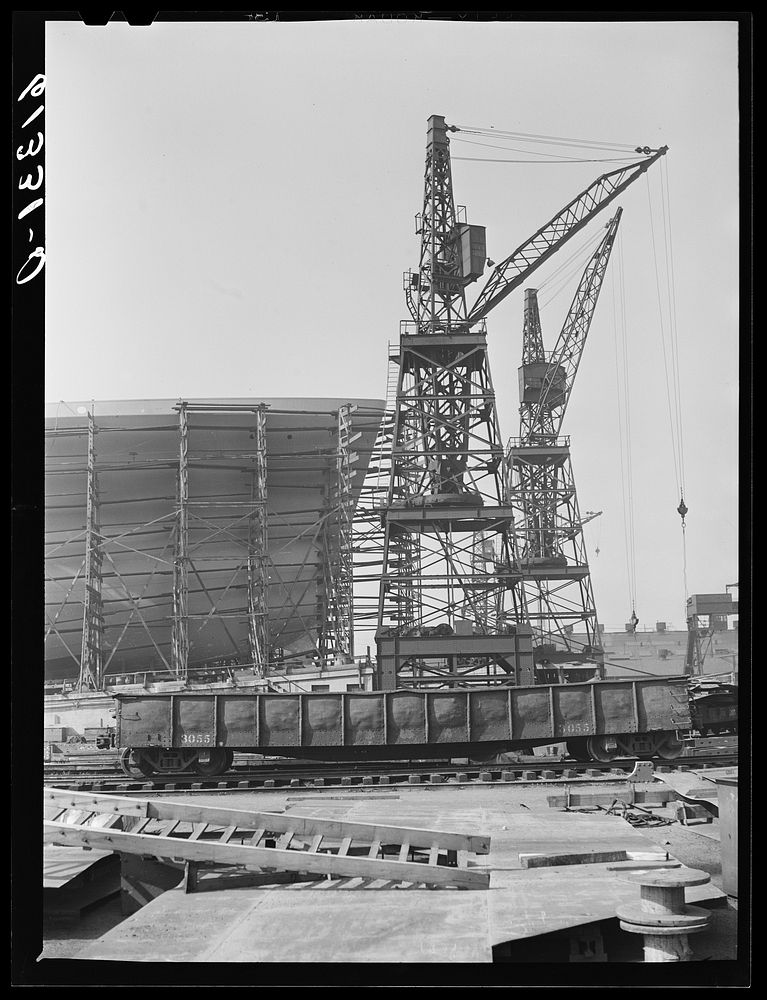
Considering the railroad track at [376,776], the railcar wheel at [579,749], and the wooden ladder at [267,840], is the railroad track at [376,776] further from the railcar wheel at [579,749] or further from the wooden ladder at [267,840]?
the wooden ladder at [267,840]

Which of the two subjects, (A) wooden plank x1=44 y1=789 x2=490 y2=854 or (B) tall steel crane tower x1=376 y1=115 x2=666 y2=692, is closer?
(A) wooden plank x1=44 y1=789 x2=490 y2=854

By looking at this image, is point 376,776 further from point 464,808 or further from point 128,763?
point 128,763

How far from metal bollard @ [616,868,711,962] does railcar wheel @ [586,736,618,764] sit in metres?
13.6

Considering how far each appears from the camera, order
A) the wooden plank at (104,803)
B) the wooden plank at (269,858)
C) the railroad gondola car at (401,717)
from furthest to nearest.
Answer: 1. the railroad gondola car at (401,717)
2. the wooden plank at (104,803)
3. the wooden plank at (269,858)

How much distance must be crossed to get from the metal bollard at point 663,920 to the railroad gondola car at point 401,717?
13.0 metres

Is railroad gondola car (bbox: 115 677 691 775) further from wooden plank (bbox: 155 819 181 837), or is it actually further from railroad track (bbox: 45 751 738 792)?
wooden plank (bbox: 155 819 181 837)

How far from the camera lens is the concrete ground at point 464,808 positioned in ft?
27.0

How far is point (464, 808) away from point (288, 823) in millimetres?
4734

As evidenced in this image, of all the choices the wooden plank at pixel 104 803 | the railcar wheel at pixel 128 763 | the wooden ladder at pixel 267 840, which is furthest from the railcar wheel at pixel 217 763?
the wooden plank at pixel 104 803

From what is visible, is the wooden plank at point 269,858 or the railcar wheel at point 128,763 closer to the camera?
the wooden plank at point 269,858

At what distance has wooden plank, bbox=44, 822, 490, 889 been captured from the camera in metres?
9.45

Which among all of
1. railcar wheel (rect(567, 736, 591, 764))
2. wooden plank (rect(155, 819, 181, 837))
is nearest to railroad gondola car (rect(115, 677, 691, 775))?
railcar wheel (rect(567, 736, 591, 764))

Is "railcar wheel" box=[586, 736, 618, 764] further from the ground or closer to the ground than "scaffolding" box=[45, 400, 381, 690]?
closer to the ground

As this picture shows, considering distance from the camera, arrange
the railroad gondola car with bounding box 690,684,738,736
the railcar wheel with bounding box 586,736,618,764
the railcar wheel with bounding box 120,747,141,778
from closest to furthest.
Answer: the railcar wheel with bounding box 120,747,141,778
the railcar wheel with bounding box 586,736,618,764
the railroad gondola car with bounding box 690,684,738,736
